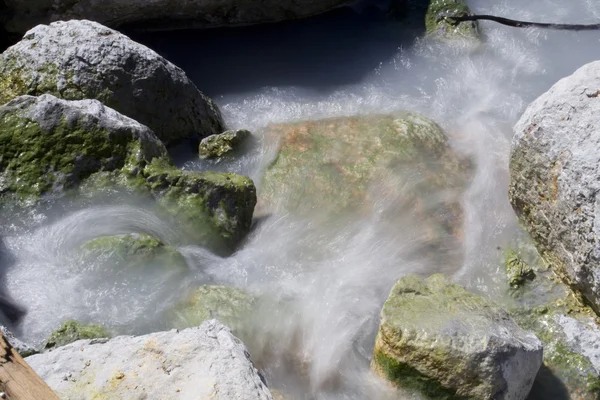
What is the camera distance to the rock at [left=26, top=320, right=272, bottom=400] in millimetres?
3107

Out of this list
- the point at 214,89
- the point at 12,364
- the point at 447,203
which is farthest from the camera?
the point at 214,89

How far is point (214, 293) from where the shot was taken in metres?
4.78

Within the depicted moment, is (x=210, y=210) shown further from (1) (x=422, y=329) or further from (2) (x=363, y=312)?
(1) (x=422, y=329)

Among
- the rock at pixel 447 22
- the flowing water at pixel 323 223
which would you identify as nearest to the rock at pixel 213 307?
the flowing water at pixel 323 223

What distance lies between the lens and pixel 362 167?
6.12 meters

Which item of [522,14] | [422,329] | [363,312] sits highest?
[522,14]

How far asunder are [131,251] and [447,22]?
481cm

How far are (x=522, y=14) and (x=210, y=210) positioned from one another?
4.98m

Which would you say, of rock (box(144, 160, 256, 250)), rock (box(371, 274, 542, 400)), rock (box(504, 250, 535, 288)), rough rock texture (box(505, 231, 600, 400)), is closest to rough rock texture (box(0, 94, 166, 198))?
rock (box(144, 160, 256, 250))

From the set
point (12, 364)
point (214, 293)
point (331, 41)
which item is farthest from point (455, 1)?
point (12, 364)

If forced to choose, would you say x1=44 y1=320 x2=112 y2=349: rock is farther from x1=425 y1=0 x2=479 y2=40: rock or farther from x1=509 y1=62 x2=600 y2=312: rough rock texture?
x1=425 y1=0 x2=479 y2=40: rock

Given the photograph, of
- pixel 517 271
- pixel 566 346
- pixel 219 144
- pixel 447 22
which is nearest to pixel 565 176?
pixel 517 271

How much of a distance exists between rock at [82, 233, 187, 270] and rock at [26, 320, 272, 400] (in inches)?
52.6

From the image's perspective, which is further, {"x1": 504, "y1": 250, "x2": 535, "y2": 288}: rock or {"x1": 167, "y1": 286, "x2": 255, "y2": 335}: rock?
{"x1": 504, "y1": 250, "x2": 535, "y2": 288}: rock
